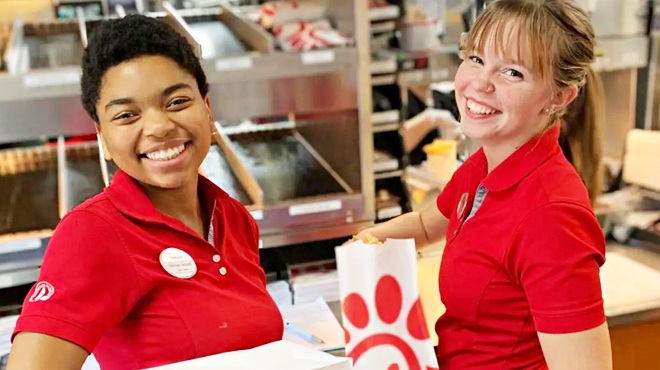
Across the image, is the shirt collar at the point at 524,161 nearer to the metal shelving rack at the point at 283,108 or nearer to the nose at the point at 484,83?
the nose at the point at 484,83

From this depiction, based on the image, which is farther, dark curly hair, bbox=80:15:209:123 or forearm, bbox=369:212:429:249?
forearm, bbox=369:212:429:249

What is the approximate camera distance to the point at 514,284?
111cm

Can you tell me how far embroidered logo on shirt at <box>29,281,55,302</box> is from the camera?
3.07 ft

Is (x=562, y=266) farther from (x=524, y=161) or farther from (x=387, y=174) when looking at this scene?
(x=387, y=174)

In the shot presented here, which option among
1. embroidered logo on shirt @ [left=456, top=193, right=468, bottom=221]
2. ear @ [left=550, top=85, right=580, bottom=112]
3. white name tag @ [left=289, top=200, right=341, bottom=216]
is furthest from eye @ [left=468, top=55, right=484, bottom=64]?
white name tag @ [left=289, top=200, right=341, bottom=216]

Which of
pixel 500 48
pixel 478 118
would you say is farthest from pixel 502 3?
pixel 478 118

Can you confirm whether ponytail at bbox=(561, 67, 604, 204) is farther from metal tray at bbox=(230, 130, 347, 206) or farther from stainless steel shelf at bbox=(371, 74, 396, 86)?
stainless steel shelf at bbox=(371, 74, 396, 86)

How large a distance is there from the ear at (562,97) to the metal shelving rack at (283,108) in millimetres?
920

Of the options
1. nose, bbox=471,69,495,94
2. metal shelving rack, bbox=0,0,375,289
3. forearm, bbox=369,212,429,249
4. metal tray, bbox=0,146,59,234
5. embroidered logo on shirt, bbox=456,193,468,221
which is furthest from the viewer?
metal tray, bbox=0,146,59,234

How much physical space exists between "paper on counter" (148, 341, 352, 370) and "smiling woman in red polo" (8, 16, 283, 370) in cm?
11

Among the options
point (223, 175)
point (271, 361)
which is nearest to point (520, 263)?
point (271, 361)

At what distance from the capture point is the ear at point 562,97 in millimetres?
1107

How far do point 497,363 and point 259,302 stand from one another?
1.37ft

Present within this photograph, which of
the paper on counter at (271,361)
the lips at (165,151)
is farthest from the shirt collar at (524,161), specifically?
the lips at (165,151)
